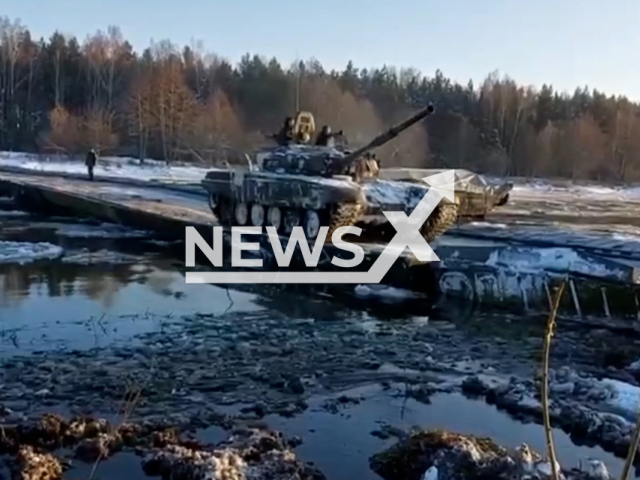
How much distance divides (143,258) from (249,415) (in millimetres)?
8230

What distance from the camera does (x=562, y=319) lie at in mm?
9484

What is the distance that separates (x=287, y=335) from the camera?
8.29 metres

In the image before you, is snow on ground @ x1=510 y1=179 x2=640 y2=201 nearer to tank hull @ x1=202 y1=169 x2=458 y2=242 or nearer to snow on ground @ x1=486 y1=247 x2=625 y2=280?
tank hull @ x1=202 y1=169 x2=458 y2=242

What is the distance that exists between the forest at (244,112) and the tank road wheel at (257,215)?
2766 cm

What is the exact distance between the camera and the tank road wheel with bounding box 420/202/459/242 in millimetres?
16172

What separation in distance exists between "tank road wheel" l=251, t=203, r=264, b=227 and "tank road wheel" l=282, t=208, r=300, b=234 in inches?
27.5

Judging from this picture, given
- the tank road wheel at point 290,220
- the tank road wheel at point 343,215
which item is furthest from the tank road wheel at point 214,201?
the tank road wheel at point 343,215

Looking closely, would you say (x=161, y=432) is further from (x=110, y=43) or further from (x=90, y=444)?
(x=110, y=43)

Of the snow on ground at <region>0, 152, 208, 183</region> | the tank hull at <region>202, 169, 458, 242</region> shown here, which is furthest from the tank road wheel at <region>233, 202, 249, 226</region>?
the snow on ground at <region>0, 152, 208, 183</region>

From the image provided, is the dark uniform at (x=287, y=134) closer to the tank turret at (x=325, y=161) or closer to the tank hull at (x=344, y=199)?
the tank turret at (x=325, y=161)

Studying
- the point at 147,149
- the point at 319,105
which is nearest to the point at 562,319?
the point at 147,149

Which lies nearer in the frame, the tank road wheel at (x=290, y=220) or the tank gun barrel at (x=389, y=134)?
the tank gun barrel at (x=389, y=134)

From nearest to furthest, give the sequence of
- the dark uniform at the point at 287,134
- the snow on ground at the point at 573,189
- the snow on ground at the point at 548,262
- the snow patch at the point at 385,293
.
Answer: the snow on ground at the point at 548,262
the snow patch at the point at 385,293
the dark uniform at the point at 287,134
the snow on ground at the point at 573,189

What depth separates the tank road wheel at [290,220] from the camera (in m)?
16.3
